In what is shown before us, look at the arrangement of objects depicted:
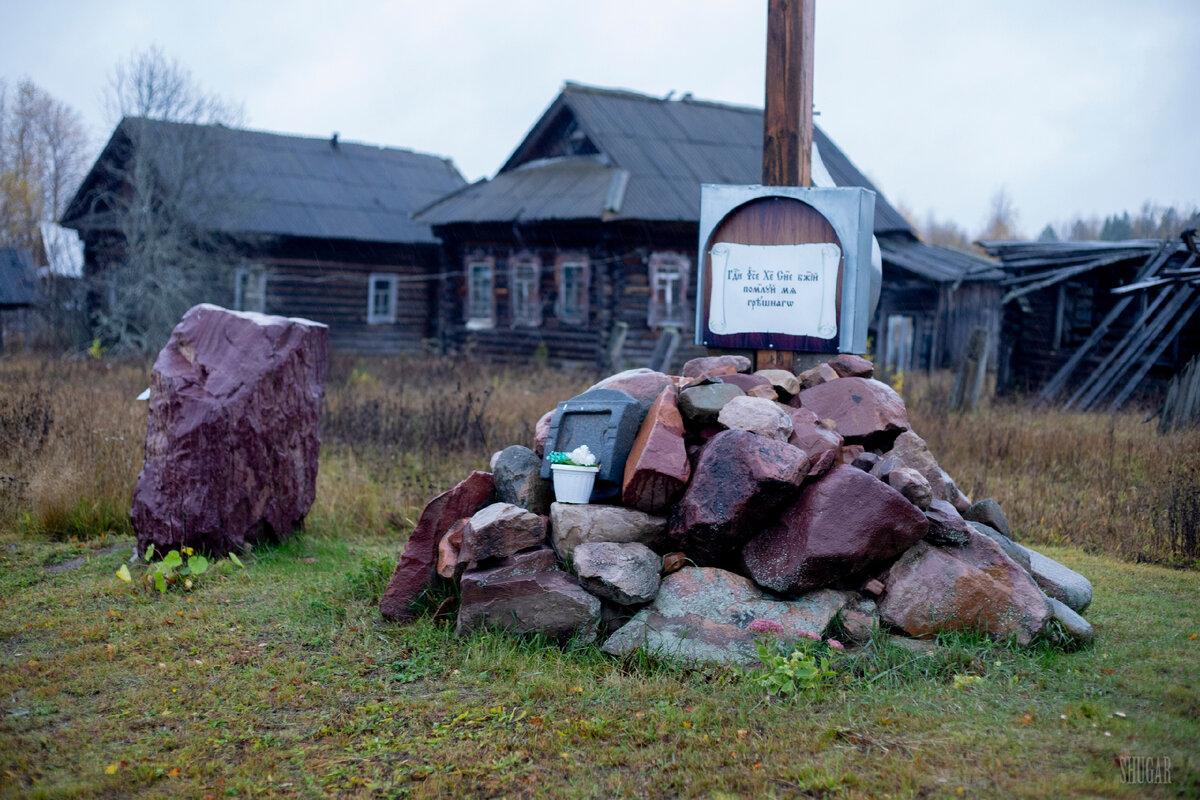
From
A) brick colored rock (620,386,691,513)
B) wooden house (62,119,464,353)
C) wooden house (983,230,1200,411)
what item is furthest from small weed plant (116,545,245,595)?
wooden house (62,119,464,353)

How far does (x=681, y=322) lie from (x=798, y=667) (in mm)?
14321

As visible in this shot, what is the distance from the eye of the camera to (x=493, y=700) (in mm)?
3686

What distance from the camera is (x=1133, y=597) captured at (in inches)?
192

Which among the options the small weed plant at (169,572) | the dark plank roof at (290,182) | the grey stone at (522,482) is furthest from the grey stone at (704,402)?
the dark plank roof at (290,182)

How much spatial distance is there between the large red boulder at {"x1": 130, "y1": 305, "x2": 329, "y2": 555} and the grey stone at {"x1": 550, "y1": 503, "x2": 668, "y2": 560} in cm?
243

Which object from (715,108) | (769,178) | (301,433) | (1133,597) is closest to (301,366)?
(301,433)

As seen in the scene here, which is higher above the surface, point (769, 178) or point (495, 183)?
point (495, 183)

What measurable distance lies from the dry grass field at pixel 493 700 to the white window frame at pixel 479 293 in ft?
46.2

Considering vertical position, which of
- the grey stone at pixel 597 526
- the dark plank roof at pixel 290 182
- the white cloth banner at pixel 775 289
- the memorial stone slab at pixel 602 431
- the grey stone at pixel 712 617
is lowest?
the grey stone at pixel 712 617

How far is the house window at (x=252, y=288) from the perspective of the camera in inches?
834

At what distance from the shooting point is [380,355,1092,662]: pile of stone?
13.1 ft

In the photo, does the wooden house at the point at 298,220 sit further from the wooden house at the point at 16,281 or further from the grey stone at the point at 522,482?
the grey stone at the point at 522,482

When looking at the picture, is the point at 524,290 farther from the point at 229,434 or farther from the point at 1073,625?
the point at 1073,625

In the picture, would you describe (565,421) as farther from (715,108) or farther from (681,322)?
(715,108)
